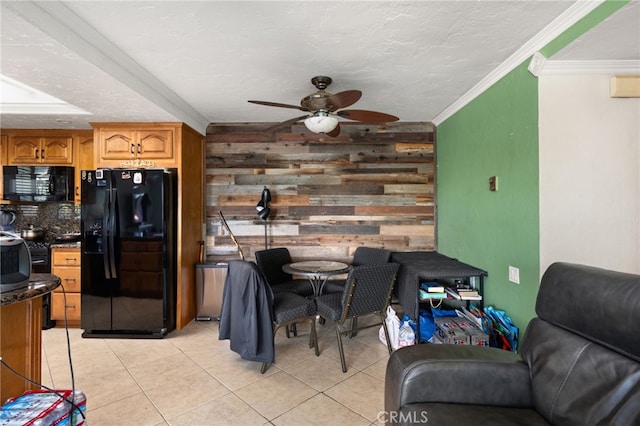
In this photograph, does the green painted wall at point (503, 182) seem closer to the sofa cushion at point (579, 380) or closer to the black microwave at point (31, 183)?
the sofa cushion at point (579, 380)

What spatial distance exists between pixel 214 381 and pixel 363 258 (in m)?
1.96

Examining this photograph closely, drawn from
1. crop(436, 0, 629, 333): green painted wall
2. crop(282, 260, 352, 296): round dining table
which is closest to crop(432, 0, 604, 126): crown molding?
crop(436, 0, 629, 333): green painted wall

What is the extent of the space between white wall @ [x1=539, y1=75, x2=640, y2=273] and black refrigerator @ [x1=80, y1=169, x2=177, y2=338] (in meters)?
3.36

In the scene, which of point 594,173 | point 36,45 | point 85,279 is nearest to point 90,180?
point 85,279

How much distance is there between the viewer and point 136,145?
3078mm

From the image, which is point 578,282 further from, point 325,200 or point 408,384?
point 325,200

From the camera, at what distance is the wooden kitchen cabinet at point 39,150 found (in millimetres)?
3303

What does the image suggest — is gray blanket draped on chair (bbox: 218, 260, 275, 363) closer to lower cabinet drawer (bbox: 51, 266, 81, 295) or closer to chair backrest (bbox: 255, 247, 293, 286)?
chair backrest (bbox: 255, 247, 293, 286)

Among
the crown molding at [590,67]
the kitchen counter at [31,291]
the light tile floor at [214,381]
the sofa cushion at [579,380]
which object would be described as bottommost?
the light tile floor at [214,381]

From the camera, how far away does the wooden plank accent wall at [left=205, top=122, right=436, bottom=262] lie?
12.1 feet

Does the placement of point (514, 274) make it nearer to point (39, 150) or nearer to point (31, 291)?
point (31, 291)

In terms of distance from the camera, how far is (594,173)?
1.87 meters

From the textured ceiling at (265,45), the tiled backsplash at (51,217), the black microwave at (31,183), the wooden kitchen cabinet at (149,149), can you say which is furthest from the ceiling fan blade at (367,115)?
the tiled backsplash at (51,217)

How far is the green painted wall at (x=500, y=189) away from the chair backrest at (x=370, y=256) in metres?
0.80
